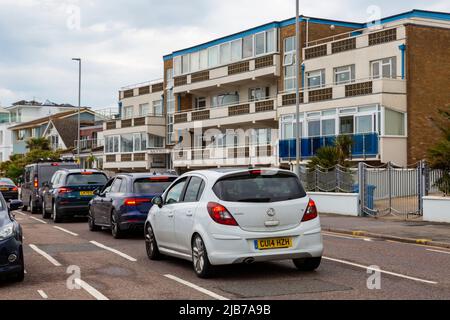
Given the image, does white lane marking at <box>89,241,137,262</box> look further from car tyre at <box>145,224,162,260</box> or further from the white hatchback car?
the white hatchback car

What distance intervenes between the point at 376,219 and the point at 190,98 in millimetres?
31919

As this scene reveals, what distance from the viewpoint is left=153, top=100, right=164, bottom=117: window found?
5809cm

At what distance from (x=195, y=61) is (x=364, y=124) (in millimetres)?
18954

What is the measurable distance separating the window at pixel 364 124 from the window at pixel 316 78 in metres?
4.09

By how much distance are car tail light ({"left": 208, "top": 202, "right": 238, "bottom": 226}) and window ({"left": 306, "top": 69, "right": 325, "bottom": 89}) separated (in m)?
28.7

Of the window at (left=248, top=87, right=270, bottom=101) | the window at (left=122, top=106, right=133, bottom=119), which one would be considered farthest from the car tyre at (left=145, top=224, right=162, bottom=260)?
the window at (left=122, top=106, right=133, bottom=119)

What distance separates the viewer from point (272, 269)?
10953 millimetres

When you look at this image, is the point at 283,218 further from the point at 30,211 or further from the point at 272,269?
the point at 30,211

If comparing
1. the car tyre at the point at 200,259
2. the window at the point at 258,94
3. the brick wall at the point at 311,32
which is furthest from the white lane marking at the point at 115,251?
the window at the point at 258,94

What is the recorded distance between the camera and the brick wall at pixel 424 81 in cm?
3403

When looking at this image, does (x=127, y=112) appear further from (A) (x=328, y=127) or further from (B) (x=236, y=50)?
(A) (x=328, y=127)
